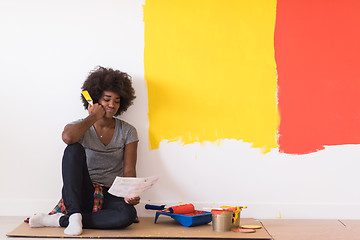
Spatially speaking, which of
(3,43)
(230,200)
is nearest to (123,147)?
(230,200)

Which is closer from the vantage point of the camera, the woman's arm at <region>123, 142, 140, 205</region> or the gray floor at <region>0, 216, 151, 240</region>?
the gray floor at <region>0, 216, 151, 240</region>

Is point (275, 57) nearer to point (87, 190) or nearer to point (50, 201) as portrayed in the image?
point (87, 190)

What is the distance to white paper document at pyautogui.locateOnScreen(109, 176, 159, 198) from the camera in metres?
2.30

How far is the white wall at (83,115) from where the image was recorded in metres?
2.92

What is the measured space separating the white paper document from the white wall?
1.74 ft

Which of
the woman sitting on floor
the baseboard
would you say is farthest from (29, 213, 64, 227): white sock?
the baseboard

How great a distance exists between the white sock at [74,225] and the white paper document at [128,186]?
21 cm

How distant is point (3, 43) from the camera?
9.68 feet

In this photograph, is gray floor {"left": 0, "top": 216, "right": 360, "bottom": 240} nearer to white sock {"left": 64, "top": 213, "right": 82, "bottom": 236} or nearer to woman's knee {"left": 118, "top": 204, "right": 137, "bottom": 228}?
white sock {"left": 64, "top": 213, "right": 82, "bottom": 236}

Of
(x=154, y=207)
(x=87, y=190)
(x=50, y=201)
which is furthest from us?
(x=50, y=201)

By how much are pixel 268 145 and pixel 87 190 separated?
115 cm

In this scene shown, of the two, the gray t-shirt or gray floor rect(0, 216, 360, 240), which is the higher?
the gray t-shirt

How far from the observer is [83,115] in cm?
295

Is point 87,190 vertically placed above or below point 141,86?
below
